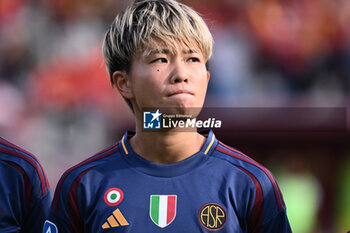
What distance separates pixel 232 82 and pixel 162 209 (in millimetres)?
3651

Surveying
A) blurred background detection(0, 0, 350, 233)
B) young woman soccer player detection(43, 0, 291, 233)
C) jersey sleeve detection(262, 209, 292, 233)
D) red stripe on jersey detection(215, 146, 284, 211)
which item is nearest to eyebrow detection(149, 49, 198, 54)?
young woman soccer player detection(43, 0, 291, 233)

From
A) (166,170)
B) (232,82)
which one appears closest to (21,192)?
(166,170)

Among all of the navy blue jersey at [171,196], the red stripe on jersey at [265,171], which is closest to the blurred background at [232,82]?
the red stripe on jersey at [265,171]

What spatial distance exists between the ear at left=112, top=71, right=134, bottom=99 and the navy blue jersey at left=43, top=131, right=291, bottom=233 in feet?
0.98

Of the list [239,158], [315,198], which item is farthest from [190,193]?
[315,198]

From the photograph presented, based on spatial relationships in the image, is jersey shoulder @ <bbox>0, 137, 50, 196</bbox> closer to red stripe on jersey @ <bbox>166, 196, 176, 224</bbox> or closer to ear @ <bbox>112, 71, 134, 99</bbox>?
ear @ <bbox>112, 71, 134, 99</bbox>

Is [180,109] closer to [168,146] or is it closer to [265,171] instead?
[168,146]

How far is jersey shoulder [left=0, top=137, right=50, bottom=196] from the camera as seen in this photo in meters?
2.90

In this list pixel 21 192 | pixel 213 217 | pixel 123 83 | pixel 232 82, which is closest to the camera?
pixel 213 217

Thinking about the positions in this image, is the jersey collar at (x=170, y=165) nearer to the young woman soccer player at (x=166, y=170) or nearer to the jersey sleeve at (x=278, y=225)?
the young woman soccer player at (x=166, y=170)

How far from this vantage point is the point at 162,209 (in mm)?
2455

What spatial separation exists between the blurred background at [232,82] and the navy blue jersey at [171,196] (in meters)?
3.04

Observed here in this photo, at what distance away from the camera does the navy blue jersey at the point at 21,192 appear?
112 inches

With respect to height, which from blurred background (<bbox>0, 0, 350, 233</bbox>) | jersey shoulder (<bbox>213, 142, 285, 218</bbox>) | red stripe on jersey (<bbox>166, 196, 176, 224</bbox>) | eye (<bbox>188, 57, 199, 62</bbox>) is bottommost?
red stripe on jersey (<bbox>166, 196, 176, 224</bbox>)
